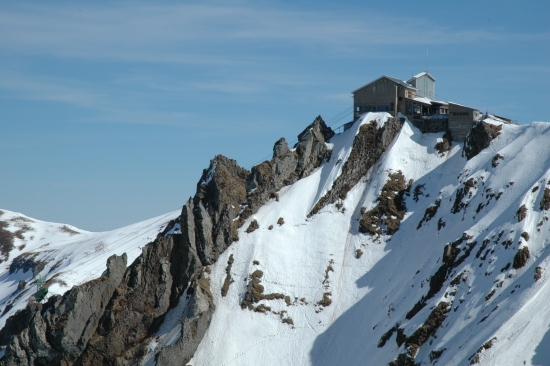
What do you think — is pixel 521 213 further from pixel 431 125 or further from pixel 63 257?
pixel 63 257

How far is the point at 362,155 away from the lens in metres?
99.5

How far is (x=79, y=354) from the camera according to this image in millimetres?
85812

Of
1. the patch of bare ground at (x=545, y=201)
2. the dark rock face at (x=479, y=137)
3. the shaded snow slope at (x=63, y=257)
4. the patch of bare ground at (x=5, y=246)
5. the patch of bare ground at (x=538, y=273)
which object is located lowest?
the patch of bare ground at (x=538, y=273)

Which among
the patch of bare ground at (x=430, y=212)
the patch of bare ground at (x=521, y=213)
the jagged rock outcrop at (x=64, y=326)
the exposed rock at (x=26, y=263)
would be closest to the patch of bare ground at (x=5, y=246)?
the exposed rock at (x=26, y=263)

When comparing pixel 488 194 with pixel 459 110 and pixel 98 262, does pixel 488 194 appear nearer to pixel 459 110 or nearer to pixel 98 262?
pixel 459 110

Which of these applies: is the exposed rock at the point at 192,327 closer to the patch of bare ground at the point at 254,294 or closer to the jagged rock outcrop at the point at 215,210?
the patch of bare ground at the point at 254,294

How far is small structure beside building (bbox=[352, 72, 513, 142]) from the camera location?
99.0 metres

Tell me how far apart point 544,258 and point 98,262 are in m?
86.2

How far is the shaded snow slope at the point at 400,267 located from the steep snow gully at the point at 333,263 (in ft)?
0.62

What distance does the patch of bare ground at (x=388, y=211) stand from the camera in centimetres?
9188

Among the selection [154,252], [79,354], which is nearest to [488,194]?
[154,252]

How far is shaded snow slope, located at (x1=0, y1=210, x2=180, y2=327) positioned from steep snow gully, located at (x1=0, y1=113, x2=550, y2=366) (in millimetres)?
23196

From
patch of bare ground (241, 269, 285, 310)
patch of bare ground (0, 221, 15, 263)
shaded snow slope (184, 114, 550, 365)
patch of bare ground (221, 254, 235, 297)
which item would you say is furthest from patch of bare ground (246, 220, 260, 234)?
patch of bare ground (0, 221, 15, 263)

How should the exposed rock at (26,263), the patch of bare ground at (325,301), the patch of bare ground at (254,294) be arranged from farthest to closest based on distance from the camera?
1. the exposed rock at (26,263)
2. the patch of bare ground at (254,294)
3. the patch of bare ground at (325,301)
